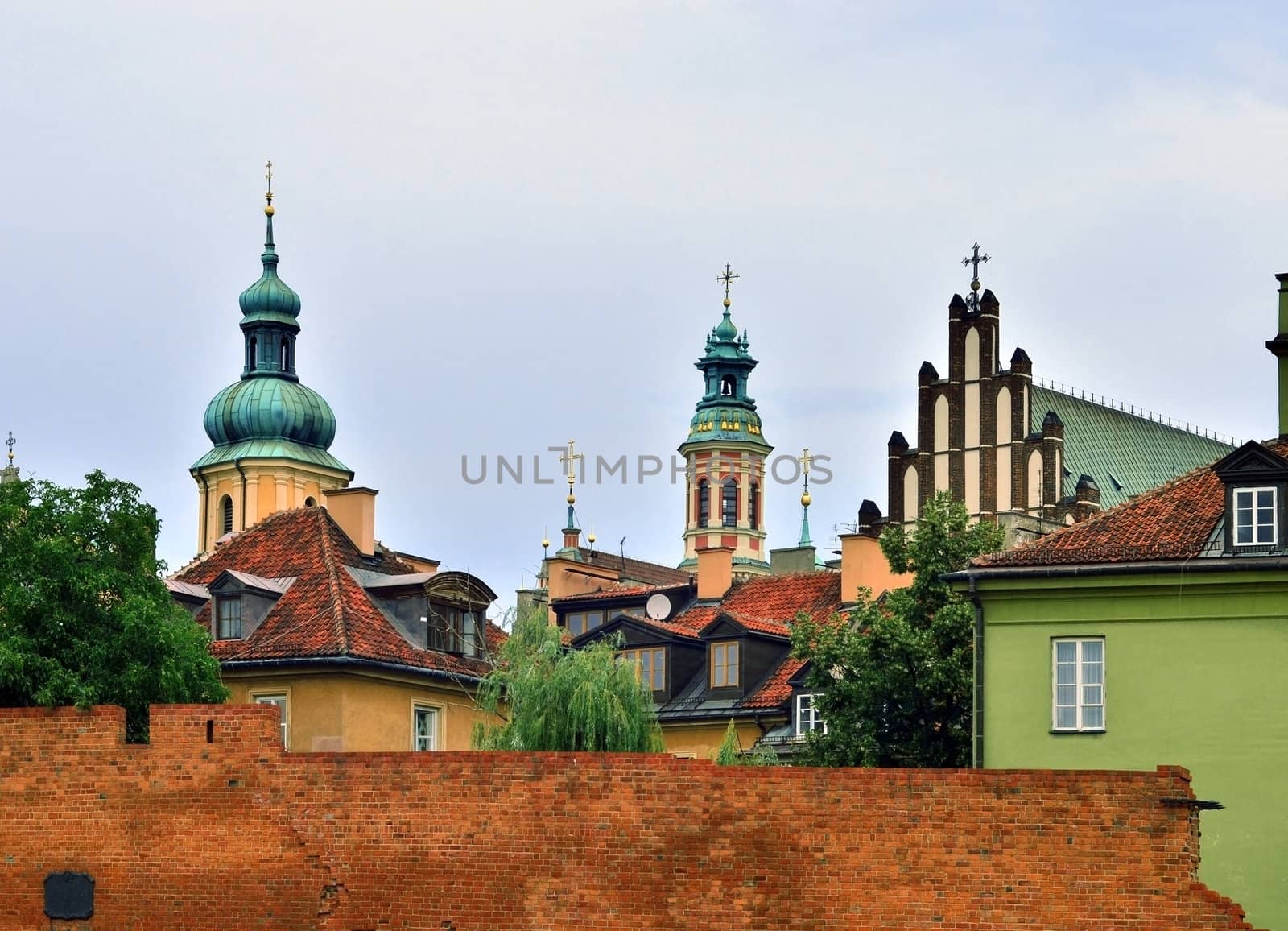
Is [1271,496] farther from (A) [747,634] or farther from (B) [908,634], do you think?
(A) [747,634]

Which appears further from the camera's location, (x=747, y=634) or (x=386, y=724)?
(x=747, y=634)

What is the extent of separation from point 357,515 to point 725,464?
3459 inches

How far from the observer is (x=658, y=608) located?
199 feet

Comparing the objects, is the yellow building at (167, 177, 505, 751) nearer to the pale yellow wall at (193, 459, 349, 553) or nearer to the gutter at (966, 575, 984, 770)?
the gutter at (966, 575, 984, 770)

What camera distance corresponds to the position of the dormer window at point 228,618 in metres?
49.2

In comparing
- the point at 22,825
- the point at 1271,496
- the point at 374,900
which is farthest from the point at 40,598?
the point at 1271,496

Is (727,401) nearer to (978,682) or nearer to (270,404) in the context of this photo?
(270,404)

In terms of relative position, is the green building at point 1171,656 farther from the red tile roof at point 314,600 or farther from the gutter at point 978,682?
the red tile roof at point 314,600

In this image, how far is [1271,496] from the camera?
122 ft

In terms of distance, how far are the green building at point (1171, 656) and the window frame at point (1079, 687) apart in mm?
21

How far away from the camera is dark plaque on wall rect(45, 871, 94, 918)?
30.9m

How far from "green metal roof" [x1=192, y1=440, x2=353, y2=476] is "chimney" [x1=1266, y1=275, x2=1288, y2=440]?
65.7 metres

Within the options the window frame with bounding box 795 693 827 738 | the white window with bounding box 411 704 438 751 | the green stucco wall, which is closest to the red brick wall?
the green stucco wall

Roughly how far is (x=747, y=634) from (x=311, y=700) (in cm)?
1035
